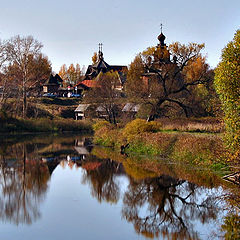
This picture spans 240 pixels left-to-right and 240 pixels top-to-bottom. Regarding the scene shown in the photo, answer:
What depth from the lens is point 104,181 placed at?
20.7 metres

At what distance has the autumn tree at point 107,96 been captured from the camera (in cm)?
4984

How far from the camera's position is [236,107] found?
1773cm

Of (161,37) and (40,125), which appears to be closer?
(40,125)

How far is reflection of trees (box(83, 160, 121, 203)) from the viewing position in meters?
17.8

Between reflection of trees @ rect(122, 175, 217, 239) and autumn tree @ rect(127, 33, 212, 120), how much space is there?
1896 centimetres

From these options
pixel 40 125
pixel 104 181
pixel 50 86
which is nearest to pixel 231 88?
pixel 104 181

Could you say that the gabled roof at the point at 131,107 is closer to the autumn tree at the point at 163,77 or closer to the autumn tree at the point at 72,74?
the autumn tree at the point at 163,77

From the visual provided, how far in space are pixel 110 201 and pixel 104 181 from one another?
3808 mm

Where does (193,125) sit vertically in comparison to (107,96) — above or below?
below

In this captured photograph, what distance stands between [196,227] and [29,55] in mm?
45967

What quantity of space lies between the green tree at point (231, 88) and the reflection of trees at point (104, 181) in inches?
213

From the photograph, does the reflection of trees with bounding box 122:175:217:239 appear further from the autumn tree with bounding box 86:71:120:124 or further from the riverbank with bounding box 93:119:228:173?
the autumn tree with bounding box 86:71:120:124

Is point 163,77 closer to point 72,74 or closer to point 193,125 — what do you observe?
point 193,125

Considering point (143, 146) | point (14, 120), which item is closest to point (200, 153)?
point (143, 146)
